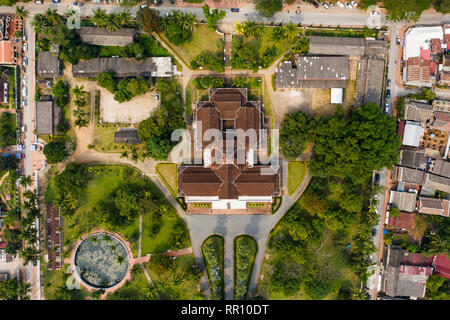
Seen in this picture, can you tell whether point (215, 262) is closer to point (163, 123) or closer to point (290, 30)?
point (163, 123)

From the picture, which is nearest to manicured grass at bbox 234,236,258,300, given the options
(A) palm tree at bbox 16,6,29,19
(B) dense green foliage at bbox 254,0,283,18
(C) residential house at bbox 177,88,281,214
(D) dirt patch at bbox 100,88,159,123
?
(C) residential house at bbox 177,88,281,214

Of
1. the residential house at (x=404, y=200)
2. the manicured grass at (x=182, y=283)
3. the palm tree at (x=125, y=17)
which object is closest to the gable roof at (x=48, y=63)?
the palm tree at (x=125, y=17)

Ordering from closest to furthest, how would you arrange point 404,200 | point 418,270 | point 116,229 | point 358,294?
point 358,294 < point 418,270 < point 404,200 < point 116,229

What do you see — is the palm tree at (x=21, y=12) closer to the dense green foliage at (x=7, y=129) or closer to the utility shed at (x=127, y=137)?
the dense green foliage at (x=7, y=129)

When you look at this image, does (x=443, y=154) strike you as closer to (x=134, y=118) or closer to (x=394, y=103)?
(x=394, y=103)

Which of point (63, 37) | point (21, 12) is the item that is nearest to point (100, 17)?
point (63, 37)
